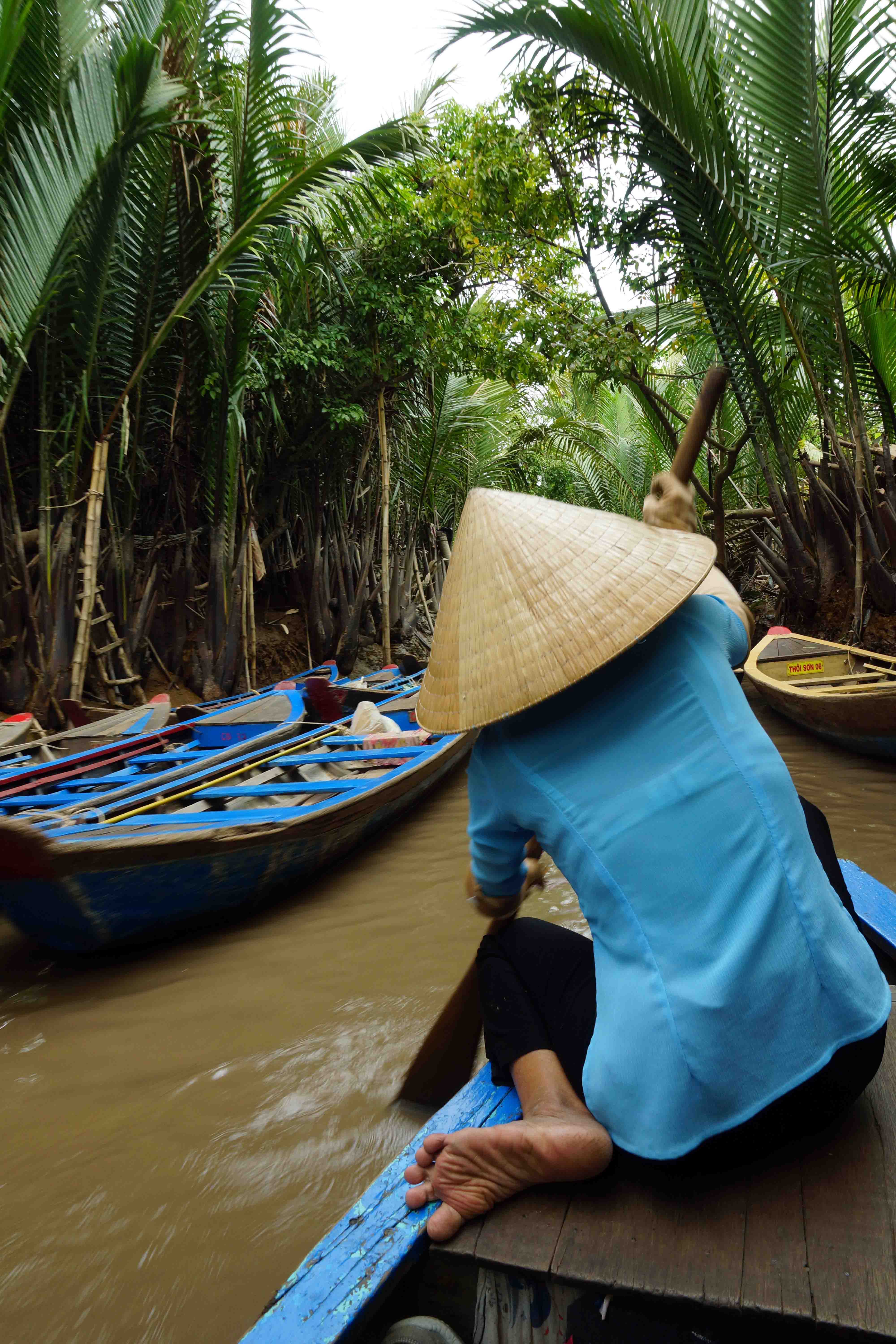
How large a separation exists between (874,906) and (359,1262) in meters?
1.38

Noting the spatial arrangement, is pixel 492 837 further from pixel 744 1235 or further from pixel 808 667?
pixel 808 667

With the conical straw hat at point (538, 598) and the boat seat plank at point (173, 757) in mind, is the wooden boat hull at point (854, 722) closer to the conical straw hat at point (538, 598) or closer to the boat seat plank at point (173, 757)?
the boat seat plank at point (173, 757)

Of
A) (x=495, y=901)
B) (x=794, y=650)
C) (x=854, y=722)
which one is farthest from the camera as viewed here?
(x=794, y=650)

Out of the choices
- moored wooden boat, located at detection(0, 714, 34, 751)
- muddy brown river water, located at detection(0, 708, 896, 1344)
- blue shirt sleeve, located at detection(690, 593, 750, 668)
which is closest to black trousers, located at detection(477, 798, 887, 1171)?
blue shirt sleeve, located at detection(690, 593, 750, 668)

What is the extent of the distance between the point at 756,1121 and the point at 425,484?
1070 centimetres

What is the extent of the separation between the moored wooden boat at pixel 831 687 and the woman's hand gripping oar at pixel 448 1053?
10.7 feet

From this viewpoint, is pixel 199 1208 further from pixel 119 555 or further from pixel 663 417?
pixel 663 417

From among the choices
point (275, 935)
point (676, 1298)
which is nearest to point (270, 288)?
point (275, 935)

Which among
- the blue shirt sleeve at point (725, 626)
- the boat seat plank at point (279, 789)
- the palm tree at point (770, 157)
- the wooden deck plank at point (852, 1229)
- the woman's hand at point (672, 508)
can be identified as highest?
the palm tree at point (770, 157)

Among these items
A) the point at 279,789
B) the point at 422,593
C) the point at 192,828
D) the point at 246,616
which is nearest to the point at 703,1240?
the point at 192,828

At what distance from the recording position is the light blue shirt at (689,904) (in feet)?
3.00

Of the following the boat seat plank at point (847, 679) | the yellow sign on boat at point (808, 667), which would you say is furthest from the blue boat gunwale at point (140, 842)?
the yellow sign on boat at point (808, 667)

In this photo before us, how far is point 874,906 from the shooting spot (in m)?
1.82

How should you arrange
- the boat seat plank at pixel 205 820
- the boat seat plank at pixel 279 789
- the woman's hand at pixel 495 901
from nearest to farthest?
the woman's hand at pixel 495 901
the boat seat plank at pixel 205 820
the boat seat plank at pixel 279 789
